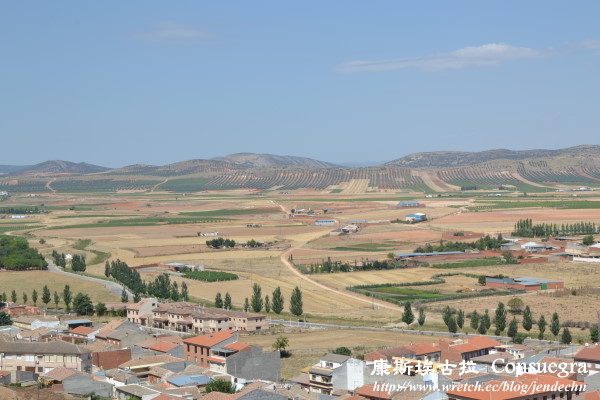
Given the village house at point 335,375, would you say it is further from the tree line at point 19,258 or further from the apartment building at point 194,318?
the tree line at point 19,258

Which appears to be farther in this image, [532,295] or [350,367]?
[532,295]

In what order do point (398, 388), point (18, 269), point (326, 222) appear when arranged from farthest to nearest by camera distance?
point (326, 222) → point (18, 269) → point (398, 388)

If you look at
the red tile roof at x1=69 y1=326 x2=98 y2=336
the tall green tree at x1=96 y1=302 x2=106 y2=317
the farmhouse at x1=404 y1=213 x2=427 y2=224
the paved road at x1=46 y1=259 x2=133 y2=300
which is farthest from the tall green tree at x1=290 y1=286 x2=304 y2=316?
the farmhouse at x1=404 y1=213 x2=427 y2=224

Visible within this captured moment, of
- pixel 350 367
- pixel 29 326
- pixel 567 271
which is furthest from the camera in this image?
pixel 567 271

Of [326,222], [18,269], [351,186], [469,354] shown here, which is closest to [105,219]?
[326,222]

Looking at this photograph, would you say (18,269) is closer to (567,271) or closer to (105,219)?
(567,271)

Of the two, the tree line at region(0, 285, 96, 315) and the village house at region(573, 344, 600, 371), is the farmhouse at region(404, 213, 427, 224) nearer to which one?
the tree line at region(0, 285, 96, 315)
